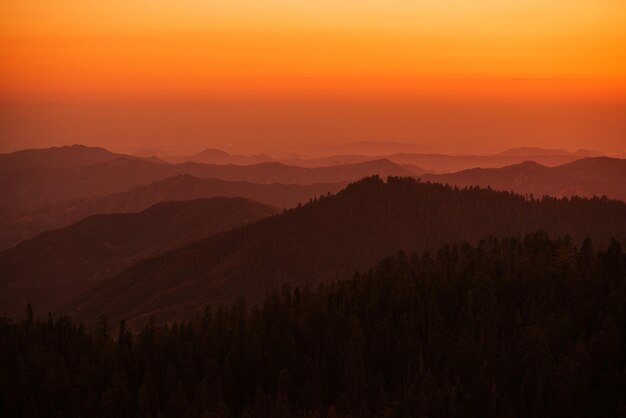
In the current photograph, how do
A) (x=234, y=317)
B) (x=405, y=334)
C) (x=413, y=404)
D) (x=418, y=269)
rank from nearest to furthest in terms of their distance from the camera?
(x=413, y=404) < (x=405, y=334) < (x=234, y=317) < (x=418, y=269)

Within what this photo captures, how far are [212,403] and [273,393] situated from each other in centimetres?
1529

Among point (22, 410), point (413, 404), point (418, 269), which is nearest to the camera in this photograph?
point (413, 404)

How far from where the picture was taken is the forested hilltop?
134 m

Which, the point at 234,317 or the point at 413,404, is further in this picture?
the point at 234,317

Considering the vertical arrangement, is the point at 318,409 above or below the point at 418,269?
below

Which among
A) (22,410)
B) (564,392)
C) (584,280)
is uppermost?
(584,280)

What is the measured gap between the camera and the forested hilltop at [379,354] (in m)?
134

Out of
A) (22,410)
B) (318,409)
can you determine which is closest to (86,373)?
(22,410)

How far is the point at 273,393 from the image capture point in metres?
146

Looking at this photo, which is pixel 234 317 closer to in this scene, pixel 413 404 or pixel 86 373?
pixel 86 373

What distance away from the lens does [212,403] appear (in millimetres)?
133750

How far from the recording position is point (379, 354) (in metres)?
151

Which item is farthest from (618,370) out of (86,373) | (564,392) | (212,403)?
(86,373)

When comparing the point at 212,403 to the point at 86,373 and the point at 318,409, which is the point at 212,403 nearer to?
the point at 318,409
